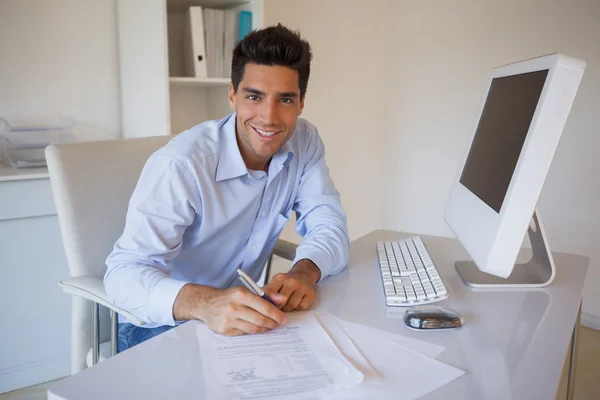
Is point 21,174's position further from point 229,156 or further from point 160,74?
point 229,156

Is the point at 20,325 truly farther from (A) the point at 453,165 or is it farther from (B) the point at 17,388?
→ (A) the point at 453,165

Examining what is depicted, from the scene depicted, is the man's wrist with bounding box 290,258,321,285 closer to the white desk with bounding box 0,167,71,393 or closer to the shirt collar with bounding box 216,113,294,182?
the shirt collar with bounding box 216,113,294,182

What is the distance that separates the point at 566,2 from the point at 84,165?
8.10ft

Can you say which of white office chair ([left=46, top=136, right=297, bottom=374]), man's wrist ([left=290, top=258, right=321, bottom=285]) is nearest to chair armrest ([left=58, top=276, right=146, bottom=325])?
white office chair ([left=46, top=136, right=297, bottom=374])

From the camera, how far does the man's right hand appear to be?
0.99m

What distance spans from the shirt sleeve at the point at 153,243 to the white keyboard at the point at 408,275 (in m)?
0.45

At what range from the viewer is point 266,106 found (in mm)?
1435

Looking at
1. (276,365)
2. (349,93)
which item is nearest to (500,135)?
(276,365)

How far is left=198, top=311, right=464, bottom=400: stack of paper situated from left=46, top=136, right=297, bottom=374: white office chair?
1.68 ft

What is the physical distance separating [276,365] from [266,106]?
741 mm

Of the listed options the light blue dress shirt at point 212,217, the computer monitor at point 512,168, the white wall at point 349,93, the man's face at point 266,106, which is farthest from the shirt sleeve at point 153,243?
the white wall at point 349,93

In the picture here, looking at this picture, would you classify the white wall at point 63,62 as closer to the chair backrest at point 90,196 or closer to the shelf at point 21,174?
the shelf at point 21,174

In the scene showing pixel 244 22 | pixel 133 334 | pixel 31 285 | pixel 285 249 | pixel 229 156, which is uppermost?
pixel 244 22

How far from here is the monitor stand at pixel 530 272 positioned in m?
1.30
